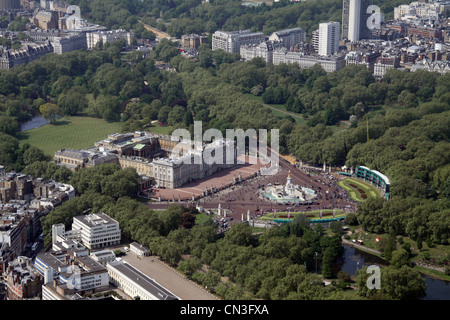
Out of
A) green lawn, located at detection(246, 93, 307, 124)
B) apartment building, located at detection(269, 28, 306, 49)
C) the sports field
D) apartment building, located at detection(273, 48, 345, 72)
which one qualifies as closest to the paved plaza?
the sports field

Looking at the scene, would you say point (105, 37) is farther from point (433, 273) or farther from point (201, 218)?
point (433, 273)

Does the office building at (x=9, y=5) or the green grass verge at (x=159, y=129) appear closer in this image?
the green grass verge at (x=159, y=129)

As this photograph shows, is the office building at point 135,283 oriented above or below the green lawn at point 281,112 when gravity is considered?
below

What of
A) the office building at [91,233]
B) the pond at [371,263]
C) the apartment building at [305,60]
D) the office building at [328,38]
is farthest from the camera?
the office building at [328,38]

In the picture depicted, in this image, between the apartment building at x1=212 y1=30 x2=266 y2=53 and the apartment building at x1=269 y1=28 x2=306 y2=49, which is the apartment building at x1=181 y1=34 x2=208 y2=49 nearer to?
the apartment building at x1=212 y1=30 x2=266 y2=53

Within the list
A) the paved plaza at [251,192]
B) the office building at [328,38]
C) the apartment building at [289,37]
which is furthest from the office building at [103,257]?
the apartment building at [289,37]

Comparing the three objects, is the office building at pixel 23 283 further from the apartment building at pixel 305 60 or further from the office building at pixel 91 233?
the apartment building at pixel 305 60

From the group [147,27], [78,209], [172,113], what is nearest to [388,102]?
[172,113]

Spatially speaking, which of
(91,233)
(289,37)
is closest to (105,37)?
(289,37)
